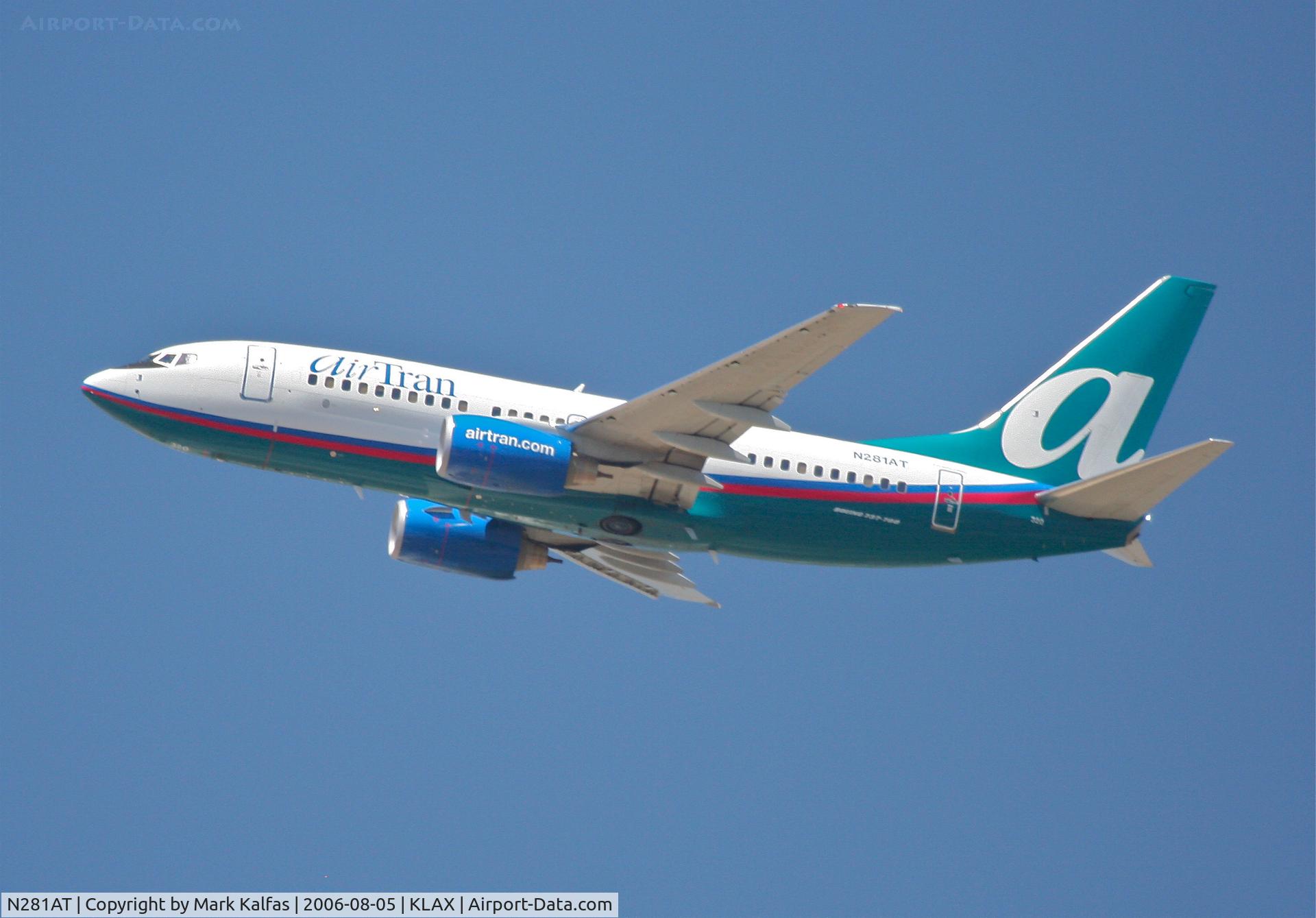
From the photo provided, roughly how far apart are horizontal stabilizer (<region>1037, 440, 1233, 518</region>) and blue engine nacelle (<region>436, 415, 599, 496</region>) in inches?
520

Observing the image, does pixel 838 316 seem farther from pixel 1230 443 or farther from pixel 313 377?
pixel 313 377

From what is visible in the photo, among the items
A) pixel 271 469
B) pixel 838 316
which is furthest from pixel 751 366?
pixel 271 469

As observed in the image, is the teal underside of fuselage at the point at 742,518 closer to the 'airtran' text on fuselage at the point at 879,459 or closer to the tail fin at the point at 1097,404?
the 'airtran' text on fuselage at the point at 879,459

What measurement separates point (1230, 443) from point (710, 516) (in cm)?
1290

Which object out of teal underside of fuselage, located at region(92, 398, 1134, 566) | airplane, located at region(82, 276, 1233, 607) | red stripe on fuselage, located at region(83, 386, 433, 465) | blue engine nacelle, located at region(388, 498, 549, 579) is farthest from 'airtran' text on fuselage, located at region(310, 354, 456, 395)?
blue engine nacelle, located at region(388, 498, 549, 579)

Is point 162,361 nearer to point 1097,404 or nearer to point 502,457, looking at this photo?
point 502,457

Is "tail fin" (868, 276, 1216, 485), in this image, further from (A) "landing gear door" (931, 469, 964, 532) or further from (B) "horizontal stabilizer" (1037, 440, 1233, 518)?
(B) "horizontal stabilizer" (1037, 440, 1233, 518)

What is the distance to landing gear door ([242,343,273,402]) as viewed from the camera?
121 feet

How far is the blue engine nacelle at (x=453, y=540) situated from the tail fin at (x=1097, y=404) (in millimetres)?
11327

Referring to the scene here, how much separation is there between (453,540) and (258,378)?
25.1ft

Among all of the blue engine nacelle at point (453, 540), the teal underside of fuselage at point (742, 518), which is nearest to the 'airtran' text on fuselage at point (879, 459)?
the teal underside of fuselage at point (742, 518)

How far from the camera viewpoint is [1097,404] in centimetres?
4153

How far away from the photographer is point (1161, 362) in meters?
42.0

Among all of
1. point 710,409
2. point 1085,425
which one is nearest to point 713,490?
point 710,409
